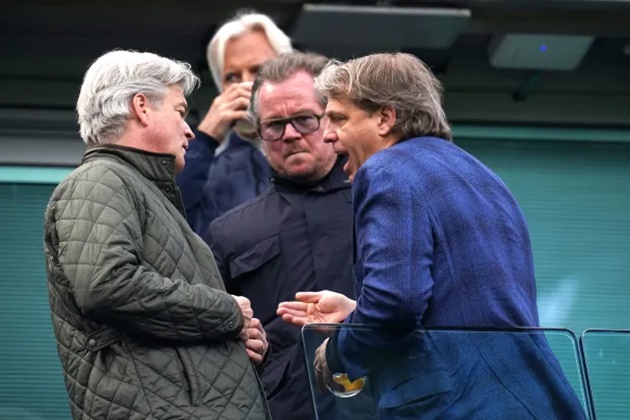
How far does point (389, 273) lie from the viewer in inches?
166

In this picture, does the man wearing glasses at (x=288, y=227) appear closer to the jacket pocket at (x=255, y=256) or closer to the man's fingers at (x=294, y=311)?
the jacket pocket at (x=255, y=256)

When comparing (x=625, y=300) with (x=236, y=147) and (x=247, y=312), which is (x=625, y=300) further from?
(x=247, y=312)

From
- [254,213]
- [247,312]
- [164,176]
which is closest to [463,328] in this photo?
[247,312]

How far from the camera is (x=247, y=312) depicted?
4.64 m

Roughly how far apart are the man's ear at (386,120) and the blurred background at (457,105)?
252 centimetres

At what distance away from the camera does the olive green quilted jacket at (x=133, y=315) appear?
4328 mm

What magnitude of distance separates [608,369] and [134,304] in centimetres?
126

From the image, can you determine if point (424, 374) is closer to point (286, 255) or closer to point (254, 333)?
point (254, 333)

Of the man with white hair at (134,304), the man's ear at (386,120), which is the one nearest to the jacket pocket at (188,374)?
the man with white hair at (134,304)

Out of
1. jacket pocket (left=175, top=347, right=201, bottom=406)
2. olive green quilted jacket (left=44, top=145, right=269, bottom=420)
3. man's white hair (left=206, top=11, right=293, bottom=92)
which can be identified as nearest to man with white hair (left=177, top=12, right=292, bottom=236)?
man's white hair (left=206, top=11, right=293, bottom=92)

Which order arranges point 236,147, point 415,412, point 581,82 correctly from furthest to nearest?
point 581,82
point 236,147
point 415,412

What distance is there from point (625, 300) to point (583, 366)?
3271 millimetres

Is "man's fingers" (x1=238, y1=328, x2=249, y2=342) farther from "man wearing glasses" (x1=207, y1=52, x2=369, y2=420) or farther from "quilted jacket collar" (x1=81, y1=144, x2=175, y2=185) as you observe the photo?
"man wearing glasses" (x1=207, y1=52, x2=369, y2=420)

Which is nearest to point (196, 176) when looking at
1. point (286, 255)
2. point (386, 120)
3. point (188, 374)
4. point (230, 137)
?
point (230, 137)
